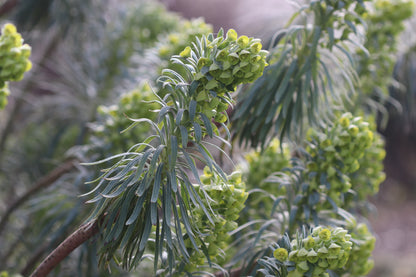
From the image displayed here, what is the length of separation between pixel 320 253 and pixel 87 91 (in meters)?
1.29

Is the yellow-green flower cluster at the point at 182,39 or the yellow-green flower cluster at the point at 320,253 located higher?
the yellow-green flower cluster at the point at 182,39

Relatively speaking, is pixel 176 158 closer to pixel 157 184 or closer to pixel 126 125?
pixel 157 184

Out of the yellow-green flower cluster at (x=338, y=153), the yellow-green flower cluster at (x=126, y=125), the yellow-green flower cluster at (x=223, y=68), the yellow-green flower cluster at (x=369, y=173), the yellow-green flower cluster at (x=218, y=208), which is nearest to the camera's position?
the yellow-green flower cluster at (x=223, y=68)

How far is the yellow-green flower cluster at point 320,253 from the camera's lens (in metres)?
0.64

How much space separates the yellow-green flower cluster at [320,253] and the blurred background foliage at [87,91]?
17.8 inches

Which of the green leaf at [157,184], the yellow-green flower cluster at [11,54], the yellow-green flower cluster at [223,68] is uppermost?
the yellow-green flower cluster at [11,54]

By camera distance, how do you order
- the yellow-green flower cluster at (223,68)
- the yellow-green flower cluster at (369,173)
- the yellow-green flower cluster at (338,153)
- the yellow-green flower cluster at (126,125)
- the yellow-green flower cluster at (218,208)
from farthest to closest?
the yellow-green flower cluster at (369,173), the yellow-green flower cluster at (126,125), the yellow-green flower cluster at (338,153), the yellow-green flower cluster at (218,208), the yellow-green flower cluster at (223,68)

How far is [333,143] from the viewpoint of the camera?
88 cm

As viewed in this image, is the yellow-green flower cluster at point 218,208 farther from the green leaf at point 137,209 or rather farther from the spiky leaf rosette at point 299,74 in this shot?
the spiky leaf rosette at point 299,74

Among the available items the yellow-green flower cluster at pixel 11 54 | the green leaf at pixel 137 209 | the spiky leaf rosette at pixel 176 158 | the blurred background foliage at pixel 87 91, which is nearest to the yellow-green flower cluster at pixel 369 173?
the blurred background foliage at pixel 87 91

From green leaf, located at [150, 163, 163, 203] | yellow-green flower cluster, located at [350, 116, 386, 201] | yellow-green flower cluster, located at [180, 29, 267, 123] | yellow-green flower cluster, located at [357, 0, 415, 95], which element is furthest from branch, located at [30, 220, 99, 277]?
yellow-green flower cluster, located at [357, 0, 415, 95]

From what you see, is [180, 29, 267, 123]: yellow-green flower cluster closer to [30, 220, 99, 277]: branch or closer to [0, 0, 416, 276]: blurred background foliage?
[30, 220, 99, 277]: branch

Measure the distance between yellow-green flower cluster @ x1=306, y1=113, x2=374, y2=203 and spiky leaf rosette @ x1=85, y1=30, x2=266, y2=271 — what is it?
305 millimetres

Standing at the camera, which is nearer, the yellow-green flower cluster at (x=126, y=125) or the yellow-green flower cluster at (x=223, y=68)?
the yellow-green flower cluster at (x=223, y=68)
